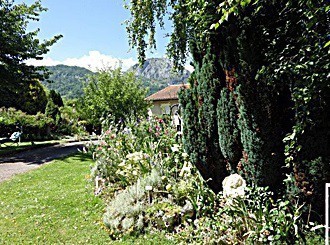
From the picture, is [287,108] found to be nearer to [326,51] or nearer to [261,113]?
[261,113]

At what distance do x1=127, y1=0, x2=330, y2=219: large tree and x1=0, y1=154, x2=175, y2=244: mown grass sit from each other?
1.40 meters

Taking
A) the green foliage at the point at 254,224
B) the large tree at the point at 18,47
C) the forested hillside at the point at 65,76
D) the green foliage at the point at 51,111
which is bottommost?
the green foliage at the point at 254,224

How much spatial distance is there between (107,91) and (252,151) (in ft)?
44.6

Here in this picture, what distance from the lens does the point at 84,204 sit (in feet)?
16.9

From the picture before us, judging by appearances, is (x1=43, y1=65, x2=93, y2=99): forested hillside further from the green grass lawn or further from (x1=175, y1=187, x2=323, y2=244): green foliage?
(x1=175, y1=187, x2=323, y2=244): green foliage

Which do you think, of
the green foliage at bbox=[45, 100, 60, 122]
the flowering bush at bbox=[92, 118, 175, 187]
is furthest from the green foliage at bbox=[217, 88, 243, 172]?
the green foliage at bbox=[45, 100, 60, 122]

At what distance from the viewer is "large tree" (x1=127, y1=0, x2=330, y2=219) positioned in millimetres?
2885

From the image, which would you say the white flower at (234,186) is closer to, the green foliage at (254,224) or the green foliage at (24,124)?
the green foliage at (254,224)

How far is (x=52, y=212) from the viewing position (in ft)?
16.0

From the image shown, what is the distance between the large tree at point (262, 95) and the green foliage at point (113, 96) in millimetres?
11005

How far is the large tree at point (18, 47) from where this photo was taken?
12.3 m

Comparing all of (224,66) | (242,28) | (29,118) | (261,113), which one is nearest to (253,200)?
(261,113)

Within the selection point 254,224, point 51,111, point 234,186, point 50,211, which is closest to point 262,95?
point 234,186

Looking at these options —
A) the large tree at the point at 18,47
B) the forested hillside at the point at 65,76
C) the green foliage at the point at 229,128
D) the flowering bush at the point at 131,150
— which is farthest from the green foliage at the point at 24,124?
the forested hillside at the point at 65,76
